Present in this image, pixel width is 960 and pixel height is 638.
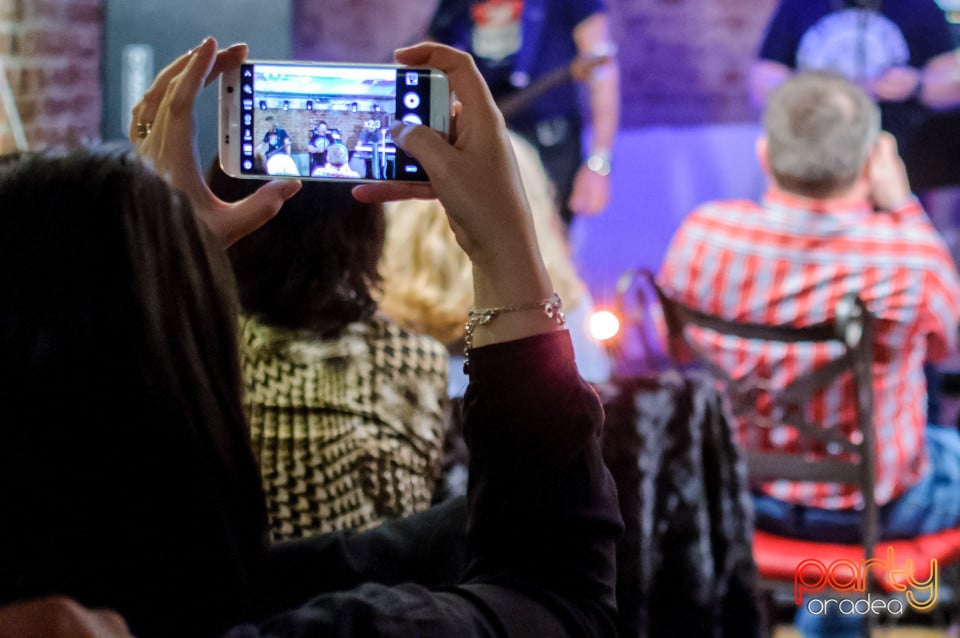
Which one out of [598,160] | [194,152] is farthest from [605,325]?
[194,152]

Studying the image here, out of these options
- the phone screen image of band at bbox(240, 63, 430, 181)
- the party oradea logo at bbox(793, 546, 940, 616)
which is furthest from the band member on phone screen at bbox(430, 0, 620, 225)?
the phone screen image of band at bbox(240, 63, 430, 181)

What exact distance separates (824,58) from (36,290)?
2978mm

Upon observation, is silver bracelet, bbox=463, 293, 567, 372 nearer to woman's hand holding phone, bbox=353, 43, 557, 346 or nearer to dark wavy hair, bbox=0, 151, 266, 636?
woman's hand holding phone, bbox=353, 43, 557, 346

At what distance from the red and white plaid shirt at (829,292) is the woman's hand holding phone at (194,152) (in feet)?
4.18

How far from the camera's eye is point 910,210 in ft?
7.33

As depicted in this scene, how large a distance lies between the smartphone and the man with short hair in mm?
1199

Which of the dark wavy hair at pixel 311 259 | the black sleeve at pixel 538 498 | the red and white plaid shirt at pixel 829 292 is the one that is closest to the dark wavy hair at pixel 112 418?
the black sleeve at pixel 538 498

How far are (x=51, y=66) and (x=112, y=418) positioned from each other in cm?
257

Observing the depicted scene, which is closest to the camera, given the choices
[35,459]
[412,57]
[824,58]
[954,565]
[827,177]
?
[35,459]

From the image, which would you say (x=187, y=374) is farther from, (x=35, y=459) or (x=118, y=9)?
(x=118, y=9)

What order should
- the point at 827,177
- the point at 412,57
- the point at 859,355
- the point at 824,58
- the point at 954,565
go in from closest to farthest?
the point at 412,57 → the point at 859,355 → the point at 954,565 → the point at 827,177 → the point at 824,58

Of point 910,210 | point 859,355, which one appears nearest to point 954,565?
point 859,355

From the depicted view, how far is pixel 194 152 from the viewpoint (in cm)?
83

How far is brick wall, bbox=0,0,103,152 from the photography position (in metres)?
2.53
